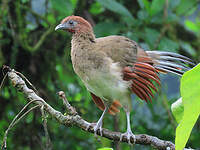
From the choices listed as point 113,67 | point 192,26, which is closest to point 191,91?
point 113,67

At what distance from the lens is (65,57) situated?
152 inches

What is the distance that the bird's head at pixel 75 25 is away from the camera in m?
2.52

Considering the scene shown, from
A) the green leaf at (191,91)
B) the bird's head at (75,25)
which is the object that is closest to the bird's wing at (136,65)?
the bird's head at (75,25)

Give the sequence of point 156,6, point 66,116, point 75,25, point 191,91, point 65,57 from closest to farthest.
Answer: point 191,91 → point 66,116 → point 75,25 → point 156,6 → point 65,57

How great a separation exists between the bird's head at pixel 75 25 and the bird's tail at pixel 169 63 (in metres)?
0.54

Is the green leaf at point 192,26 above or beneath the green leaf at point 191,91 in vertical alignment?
beneath

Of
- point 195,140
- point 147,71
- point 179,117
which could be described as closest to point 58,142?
point 195,140

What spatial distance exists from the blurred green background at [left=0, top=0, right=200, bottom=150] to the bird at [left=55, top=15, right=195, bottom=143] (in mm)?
761

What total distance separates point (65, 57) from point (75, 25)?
1.34m

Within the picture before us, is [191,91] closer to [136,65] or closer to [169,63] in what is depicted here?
[136,65]

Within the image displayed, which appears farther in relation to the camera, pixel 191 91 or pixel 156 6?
pixel 156 6

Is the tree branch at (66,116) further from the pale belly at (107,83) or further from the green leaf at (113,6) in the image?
the green leaf at (113,6)

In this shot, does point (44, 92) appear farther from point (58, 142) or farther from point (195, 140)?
point (195, 140)

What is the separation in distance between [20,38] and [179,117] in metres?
2.41
